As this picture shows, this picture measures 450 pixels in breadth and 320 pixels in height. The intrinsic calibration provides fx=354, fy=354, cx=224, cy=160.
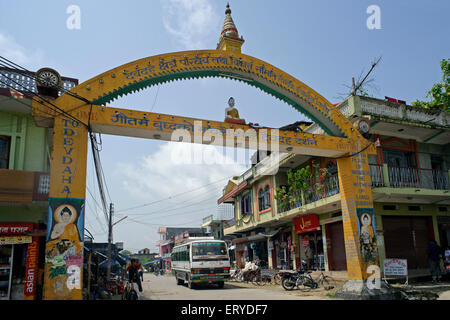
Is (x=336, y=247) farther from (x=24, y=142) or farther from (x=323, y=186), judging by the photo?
(x=24, y=142)

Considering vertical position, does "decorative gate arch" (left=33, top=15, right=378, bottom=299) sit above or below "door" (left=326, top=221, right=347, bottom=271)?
above

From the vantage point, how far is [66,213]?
8.96m

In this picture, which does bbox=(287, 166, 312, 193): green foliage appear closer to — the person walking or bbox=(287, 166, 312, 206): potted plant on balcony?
bbox=(287, 166, 312, 206): potted plant on balcony

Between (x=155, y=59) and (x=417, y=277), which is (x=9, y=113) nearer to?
(x=155, y=59)

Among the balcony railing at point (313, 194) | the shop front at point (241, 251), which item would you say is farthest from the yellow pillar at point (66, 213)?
the shop front at point (241, 251)

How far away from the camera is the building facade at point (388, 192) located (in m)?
15.8

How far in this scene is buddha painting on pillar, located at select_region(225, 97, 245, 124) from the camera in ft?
38.4

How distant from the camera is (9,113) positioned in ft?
42.8

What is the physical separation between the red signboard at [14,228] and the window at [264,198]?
15728 mm

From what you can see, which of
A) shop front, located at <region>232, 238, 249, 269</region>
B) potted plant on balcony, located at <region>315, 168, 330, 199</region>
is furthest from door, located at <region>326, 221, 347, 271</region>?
shop front, located at <region>232, 238, 249, 269</region>

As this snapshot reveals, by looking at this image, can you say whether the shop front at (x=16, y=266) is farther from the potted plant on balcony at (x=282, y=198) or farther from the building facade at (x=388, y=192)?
the potted plant on balcony at (x=282, y=198)

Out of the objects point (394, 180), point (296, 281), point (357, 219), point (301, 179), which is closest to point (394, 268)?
point (357, 219)

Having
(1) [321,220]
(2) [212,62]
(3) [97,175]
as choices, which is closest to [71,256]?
(3) [97,175]

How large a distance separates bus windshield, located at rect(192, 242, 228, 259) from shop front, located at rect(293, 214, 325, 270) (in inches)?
193
